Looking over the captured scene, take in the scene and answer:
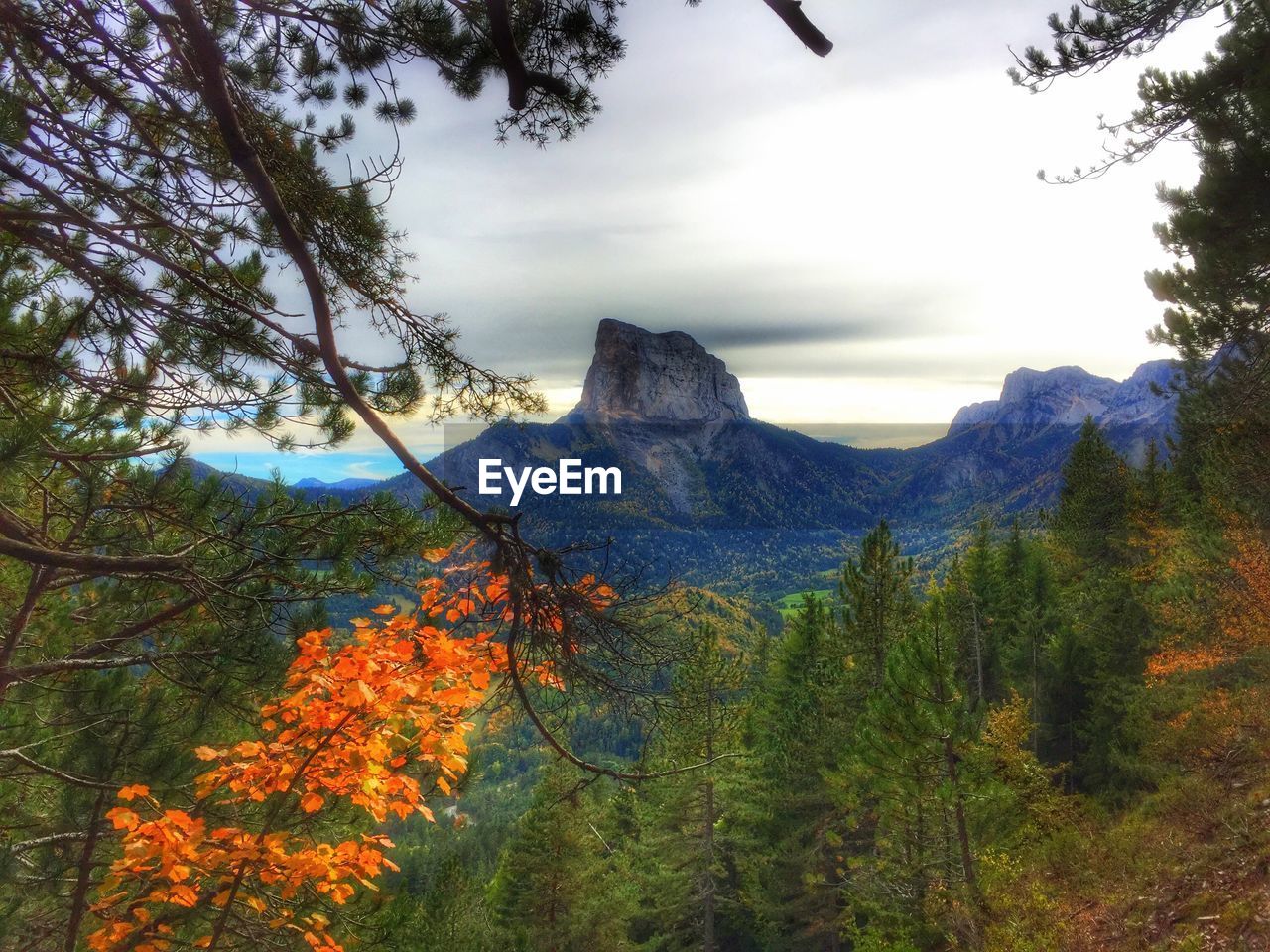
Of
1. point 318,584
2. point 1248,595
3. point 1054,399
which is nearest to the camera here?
point 318,584

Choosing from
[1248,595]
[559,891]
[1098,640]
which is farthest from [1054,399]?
[559,891]

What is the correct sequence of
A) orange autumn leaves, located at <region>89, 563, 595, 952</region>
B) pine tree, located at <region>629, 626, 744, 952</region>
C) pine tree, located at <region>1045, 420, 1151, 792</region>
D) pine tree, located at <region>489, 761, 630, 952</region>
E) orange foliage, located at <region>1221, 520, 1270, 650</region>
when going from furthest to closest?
pine tree, located at <region>1045, 420, 1151, 792</region>, pine tree, located at <region>489, 761, 630, 952</region>, pine tree, located at <region>629, 626, 744, 952</region>, orange foliage, located at <region>1221, 520, 1270, 650</region>, orange autumn leaves, located at <region>89, 563, 595, 952</region>

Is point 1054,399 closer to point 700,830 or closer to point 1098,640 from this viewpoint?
point 1098,640

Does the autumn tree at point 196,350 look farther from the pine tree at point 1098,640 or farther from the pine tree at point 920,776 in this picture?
the pine tree at point 1098,640

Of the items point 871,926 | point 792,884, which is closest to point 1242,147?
point 871,926

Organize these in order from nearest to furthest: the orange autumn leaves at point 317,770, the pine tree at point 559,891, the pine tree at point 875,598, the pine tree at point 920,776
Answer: the orange autumn leaves at point 317,770 < the pine tree at point 920,776 < the pine tree at point 559,891 < the pine tree at point 875,598

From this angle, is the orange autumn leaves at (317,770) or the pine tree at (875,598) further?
A: the pine tree at (875,598)

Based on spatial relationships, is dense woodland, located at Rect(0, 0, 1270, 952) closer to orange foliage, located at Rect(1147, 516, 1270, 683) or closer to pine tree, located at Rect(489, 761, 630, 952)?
orange foliage, located at Rect(1147, 516, 1270, 683)

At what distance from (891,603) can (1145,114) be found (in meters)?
11.9

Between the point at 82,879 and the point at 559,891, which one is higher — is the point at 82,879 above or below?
above

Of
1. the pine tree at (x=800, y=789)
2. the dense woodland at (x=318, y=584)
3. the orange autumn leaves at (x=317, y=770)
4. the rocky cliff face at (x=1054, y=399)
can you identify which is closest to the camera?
the dense woodland at (x=318, y=584)

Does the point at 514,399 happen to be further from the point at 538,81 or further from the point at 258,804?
the point at 258,804

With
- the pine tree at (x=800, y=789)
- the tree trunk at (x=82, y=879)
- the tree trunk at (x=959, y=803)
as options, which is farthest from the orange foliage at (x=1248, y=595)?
the tree trunk at (x=82, y=879)

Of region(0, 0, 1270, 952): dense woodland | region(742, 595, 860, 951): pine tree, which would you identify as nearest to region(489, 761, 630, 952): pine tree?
region(742, 595, 860, 951): pine tree
